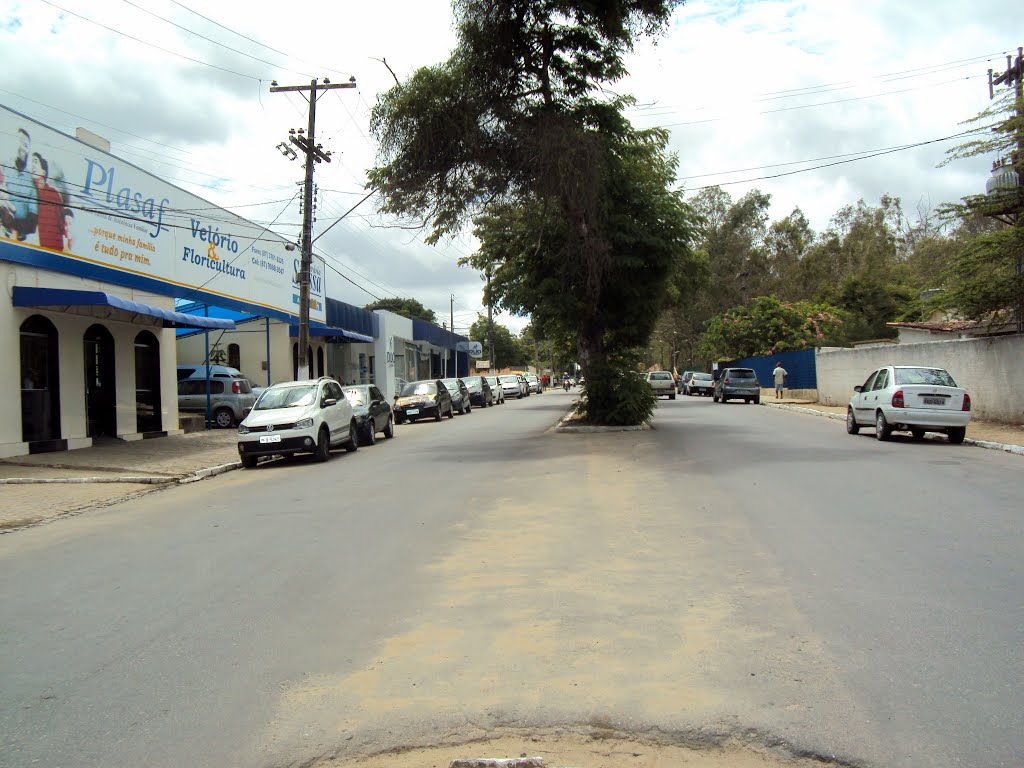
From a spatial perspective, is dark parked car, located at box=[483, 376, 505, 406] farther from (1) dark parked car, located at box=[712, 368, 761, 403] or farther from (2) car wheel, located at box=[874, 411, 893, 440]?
(2) car wheel, located at box=[874, 411, 893, 440]

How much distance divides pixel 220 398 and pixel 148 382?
4.81m

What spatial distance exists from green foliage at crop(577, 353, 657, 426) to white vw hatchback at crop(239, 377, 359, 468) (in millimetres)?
6293

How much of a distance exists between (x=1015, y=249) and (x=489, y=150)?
11.4m

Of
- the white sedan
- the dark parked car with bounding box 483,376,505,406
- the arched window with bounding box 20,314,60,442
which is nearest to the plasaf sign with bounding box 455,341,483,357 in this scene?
the dark parked car with bounding box 483,376,505,406

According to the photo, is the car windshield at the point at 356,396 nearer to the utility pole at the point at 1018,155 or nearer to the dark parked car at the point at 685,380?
the utility pole at the point at 1018,155

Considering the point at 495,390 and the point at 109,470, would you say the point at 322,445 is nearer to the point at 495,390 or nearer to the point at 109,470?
the point at 109,470

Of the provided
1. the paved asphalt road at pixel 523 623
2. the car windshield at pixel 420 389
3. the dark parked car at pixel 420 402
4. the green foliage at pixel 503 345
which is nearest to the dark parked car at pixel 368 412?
the dark parked car at pixel 420 402

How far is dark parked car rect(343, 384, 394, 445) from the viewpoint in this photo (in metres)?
19.8

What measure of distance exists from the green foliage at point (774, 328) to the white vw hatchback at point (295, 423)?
116ft

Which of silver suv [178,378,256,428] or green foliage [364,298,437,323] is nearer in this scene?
silver suv [178,378,256,428]

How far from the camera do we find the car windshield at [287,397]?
1702 cm

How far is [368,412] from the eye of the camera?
798 inches

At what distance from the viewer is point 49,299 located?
15.6 m

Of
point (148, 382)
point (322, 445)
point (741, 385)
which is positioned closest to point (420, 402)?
point (148, 382)
